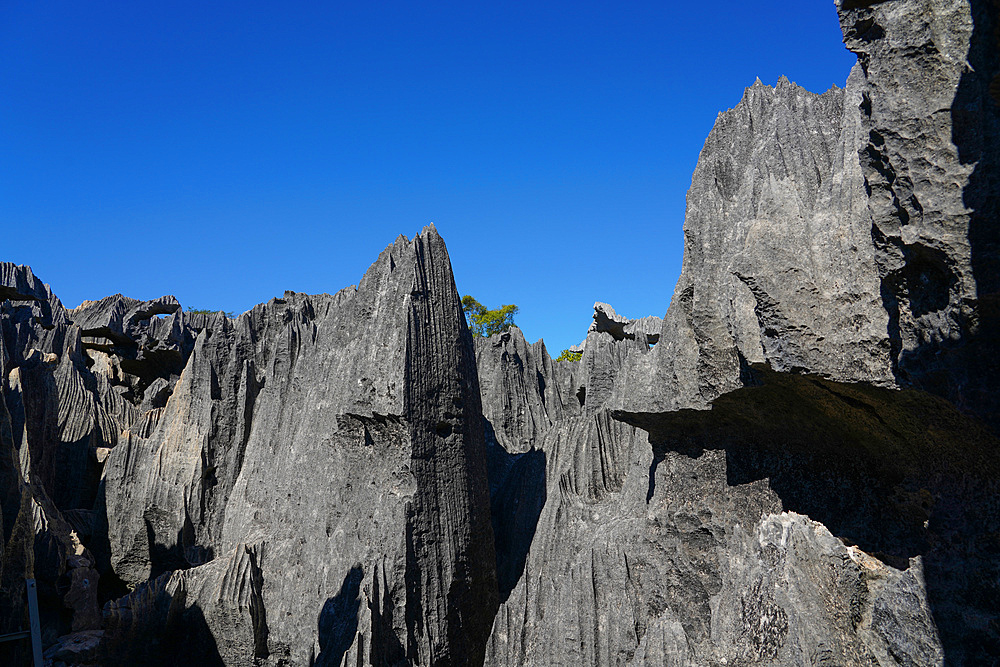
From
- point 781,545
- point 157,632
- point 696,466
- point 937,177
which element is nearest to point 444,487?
point 696,466

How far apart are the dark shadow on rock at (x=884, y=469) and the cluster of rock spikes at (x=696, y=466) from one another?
2cm

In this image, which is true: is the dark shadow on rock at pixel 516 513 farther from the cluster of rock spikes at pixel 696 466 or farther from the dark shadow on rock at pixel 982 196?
the dark shadow on rock at pixel 982 196

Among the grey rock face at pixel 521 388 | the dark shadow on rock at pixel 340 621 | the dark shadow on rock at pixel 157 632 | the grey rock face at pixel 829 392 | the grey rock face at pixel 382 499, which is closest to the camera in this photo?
the grey rock face at pixel 829 392

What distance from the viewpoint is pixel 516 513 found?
27.9 ft

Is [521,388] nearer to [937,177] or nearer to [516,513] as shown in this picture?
[516,513]

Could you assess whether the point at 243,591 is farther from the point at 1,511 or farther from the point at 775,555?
the point at 775,555

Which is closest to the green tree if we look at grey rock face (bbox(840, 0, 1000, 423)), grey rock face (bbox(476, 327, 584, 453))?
grey rock face (bbox(476, 327, 584, 453))

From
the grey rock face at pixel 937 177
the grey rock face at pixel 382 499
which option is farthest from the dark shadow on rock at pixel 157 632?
the grey rock face at pixel 937 177

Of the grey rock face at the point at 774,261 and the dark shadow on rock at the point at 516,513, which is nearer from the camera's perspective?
the grey rock face at the point at 774,261

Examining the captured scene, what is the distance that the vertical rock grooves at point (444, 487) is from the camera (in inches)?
272

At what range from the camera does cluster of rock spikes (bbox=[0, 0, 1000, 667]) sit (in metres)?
2.64

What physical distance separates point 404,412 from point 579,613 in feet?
8.46

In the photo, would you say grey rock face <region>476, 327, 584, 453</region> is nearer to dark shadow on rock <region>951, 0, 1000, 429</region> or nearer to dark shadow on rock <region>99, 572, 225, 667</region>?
dark shadow on rock <region>99, 572, 225, 667</region>

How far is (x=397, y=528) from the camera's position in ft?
22.5
